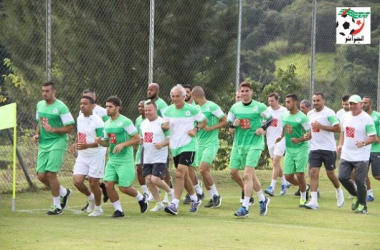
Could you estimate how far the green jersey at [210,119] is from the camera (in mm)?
17062

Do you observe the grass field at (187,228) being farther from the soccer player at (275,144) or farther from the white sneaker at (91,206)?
the soccer player at (275,144)

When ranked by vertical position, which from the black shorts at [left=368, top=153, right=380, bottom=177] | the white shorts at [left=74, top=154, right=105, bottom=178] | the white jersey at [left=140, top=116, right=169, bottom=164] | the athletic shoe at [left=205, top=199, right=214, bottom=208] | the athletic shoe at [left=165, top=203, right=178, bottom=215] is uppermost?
the white jersey at [left=140, top=116, right=169, bottom=164]

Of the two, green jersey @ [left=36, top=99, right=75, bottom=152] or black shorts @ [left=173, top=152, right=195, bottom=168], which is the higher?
green jersey @ [left=36, top=99, right=75, bottom=152]

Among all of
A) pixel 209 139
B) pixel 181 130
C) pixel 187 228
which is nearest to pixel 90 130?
pixel 181 130

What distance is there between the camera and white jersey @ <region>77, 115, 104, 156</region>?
49.2 feet

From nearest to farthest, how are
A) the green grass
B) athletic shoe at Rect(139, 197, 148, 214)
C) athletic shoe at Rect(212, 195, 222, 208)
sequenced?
athletic shoe at Rect(139, 197, 148, 214), athletic shoe at Rect(212, 195, 222, 208), the green grass

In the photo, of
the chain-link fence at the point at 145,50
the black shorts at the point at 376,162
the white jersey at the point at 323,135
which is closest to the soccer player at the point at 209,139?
the white jersey at the point at 323,135

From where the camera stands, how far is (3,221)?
1399cm

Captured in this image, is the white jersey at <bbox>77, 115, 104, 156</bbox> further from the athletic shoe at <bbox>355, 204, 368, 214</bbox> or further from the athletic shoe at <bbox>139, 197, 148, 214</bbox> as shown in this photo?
the athletic shoe at <bbox>355, 204, 368, 214</bbox>

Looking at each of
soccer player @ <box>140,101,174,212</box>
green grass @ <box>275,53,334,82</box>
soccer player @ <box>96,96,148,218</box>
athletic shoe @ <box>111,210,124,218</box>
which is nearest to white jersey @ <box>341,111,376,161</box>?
soccer player @ <box>140,101,174,212</box>

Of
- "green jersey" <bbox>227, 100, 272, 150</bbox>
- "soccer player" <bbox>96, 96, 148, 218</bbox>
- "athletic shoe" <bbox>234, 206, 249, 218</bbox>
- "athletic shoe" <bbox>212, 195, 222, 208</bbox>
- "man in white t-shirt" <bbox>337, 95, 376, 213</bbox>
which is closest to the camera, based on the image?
"soccer player" <bbox>96, 96, 148, 218</bbox>

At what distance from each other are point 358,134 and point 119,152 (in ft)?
14.2

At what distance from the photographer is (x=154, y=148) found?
51.2ft

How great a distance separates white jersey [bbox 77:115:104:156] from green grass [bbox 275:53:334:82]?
998 cm
